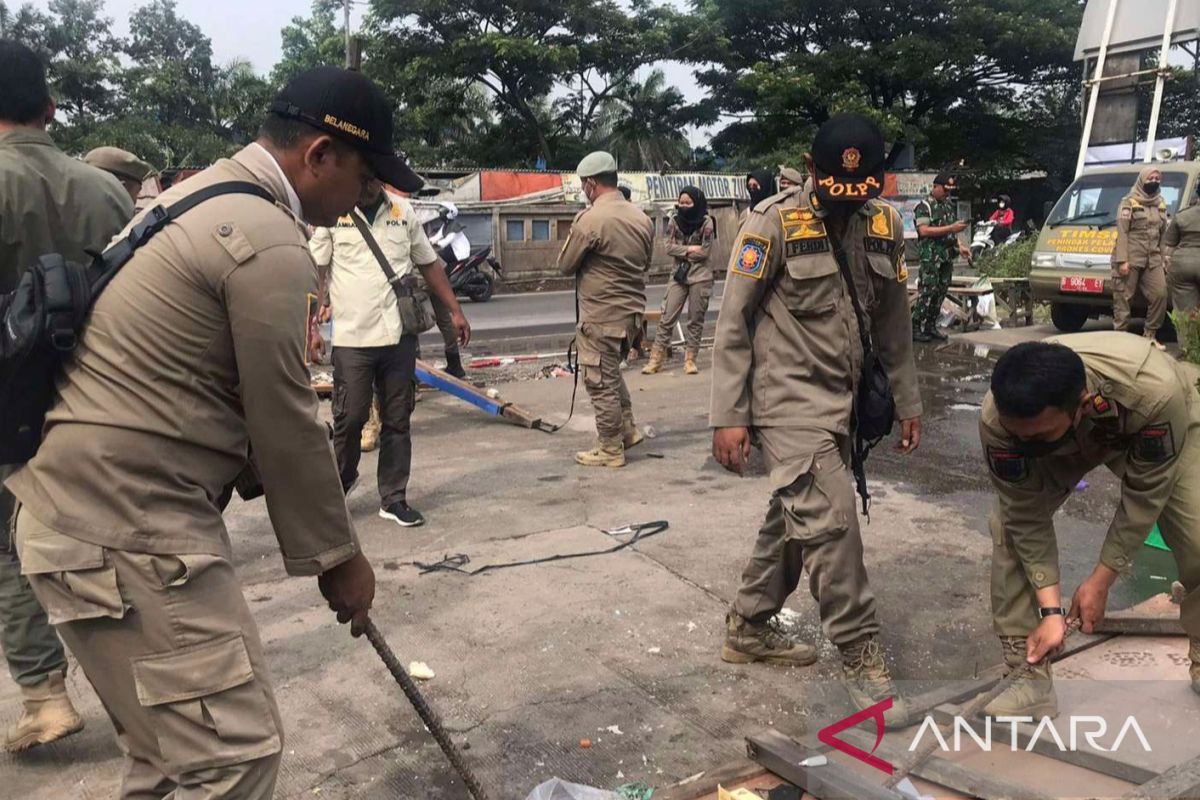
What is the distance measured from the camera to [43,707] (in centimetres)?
295

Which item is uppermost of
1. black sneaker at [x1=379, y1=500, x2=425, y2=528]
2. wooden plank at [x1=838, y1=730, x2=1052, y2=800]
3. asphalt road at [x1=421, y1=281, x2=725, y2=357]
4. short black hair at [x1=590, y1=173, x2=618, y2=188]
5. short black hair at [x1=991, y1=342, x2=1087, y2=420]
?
short black hair at [x1=590, y1=173, x2=618, y2=188]

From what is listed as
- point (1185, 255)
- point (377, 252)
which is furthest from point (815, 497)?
point (1185, 255)

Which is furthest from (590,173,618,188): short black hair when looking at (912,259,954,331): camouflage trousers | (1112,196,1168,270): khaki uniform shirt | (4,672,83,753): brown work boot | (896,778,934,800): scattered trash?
(1112,196,1168,270): khaki uniform shirt

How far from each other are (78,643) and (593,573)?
2758mm

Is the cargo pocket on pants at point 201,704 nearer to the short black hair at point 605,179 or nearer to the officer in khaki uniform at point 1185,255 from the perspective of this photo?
the short black hair at point 605,179

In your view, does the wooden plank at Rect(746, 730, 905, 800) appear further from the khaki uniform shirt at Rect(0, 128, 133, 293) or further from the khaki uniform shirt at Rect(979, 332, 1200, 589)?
the khaki uniform shirt at Rect(0, 128, 133, 293)

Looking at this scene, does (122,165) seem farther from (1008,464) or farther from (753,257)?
(1008,464)

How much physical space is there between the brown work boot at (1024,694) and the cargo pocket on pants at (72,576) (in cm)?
252

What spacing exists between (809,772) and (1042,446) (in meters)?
1.09

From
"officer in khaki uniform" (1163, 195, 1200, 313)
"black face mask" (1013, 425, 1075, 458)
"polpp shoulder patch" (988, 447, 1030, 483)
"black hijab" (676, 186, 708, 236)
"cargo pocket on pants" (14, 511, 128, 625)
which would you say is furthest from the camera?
"black hijab" (676, 186, 708, 236)

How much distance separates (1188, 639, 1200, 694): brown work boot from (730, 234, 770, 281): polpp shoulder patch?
184 cm

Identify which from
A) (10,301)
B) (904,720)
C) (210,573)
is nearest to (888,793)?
(904,720)

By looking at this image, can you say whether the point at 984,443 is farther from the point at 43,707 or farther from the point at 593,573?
the point at 43,707

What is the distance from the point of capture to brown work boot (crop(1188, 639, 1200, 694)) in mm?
3164
